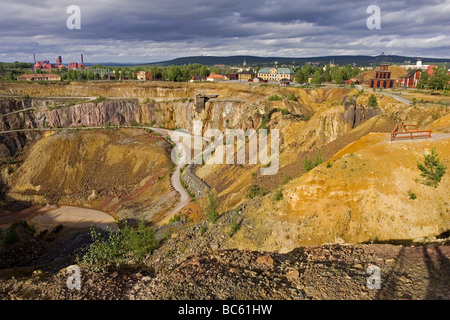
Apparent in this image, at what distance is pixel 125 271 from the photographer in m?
13.7

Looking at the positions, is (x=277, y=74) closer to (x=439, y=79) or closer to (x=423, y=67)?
(x=423, y=67)

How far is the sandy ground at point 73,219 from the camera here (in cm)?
3569

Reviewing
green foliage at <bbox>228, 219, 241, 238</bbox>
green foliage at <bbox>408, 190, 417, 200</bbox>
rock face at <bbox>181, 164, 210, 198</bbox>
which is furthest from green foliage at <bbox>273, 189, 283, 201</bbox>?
rock face at <bbox>181, 164, 210, 198</bbox>

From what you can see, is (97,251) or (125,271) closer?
(125,271)

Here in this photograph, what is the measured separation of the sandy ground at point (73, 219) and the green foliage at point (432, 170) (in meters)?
30.7

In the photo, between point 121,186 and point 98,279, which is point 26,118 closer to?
point 121,186

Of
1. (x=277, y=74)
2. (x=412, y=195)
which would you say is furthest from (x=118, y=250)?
(x=277, y=74)

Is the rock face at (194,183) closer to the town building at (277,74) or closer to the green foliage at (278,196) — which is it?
the green foliage at (278,196)

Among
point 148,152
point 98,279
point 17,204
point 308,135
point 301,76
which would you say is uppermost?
point 301,76

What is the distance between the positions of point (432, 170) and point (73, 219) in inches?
1519

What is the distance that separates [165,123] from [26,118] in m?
30.9

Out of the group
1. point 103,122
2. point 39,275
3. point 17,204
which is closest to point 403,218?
point 39,275

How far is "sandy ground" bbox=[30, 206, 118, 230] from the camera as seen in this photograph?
35688 mm

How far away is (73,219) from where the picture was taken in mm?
37625
